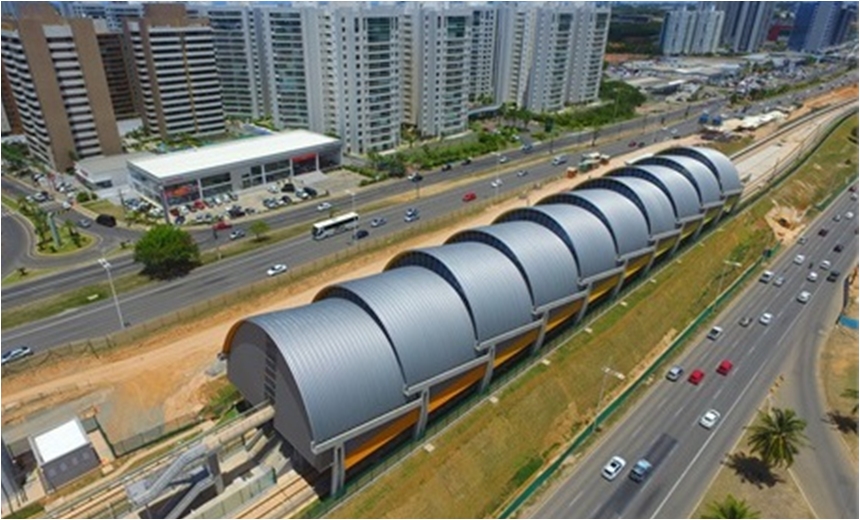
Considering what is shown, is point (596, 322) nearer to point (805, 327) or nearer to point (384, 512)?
point (805, 327)

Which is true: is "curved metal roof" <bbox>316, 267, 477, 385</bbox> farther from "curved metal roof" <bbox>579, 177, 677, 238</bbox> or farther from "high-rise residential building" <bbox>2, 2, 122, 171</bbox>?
"high-rise residential building" <bbox>2, 2, 122, 171</bbox>

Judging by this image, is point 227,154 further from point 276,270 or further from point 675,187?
point 675,187

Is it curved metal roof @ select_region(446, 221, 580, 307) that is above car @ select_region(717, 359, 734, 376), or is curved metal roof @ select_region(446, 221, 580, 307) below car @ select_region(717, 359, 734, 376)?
above

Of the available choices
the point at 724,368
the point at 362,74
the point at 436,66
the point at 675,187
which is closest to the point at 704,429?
the point at 724,368

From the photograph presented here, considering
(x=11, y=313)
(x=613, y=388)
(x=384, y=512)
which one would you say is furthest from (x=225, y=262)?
(x=613, y=388)

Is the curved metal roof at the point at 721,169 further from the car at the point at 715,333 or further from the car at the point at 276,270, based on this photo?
the car at the point at 276,270

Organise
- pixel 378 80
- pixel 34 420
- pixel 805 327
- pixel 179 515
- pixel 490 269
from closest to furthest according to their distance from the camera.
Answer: pixel 179 515, pixel 34 420, pixel 490 269, pixel 805 327, pixel 378 80

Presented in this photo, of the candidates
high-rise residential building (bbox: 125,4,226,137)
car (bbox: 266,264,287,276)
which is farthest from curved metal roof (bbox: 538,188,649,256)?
high-rise residential building (bbox: 125,4,226,137)
